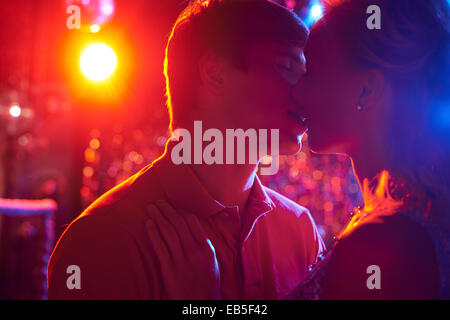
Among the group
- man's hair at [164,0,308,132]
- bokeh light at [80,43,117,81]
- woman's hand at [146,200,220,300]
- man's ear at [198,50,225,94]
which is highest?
bokeh light at [80,43,117,81]

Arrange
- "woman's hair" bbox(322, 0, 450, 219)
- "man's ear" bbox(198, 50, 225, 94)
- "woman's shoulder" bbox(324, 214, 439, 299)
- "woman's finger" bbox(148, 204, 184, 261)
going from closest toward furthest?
"woman's shoulder" bbox(324, 214, 439, 299)
"woman's hair" bbox(322, 0, 450, 219)
"woman's finger" bbox(148, 204, 184, 261)
"man's ear" bbox(198, 50, 225, 94)

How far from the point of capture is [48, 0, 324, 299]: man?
1428 mm

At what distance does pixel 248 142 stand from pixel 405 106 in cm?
59

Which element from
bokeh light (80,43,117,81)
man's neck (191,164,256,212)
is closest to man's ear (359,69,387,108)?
man's neck (191,164,256,212)

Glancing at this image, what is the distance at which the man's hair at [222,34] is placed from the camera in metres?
1.62

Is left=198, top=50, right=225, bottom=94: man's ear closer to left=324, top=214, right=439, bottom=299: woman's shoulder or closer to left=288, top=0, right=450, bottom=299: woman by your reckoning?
left=288, top=0, right=450, bottom=299: woman

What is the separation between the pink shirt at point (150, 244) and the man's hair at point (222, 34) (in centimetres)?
32

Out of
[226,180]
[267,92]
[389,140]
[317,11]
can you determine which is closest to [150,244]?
[226,180]

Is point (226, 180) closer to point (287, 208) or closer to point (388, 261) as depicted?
point (287, 208)

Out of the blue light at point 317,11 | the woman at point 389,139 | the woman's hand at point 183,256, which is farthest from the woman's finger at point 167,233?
the blue light at point 317,11

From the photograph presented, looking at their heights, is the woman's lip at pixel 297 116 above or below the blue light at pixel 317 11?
below

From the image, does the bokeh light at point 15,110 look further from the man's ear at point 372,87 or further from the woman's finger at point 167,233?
the man's ear at point 372,87

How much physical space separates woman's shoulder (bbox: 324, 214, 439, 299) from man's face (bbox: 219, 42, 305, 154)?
55 centimetres

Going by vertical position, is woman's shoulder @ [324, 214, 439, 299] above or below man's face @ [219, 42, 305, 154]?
below
